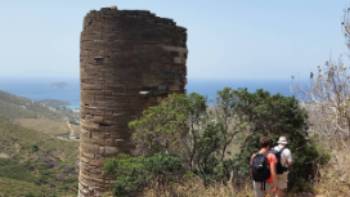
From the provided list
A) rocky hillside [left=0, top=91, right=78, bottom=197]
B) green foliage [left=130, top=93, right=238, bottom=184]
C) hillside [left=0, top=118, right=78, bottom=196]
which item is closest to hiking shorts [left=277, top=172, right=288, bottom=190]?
green foliage [left=130, top=93, right=238, bottom=184]

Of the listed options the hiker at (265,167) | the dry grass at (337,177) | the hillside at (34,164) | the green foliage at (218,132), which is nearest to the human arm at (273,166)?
the hiker at (265,167)

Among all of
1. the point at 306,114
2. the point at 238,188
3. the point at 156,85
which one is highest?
the point at 156,85

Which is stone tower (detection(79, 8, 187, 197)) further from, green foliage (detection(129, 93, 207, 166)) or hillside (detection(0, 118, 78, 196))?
hillside (detection(0, 118, 78, 196))

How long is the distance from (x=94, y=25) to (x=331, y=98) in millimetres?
5762

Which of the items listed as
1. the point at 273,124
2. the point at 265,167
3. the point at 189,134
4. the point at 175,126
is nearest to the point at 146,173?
the point at 175,126

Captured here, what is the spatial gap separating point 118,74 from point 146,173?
9.34 ft

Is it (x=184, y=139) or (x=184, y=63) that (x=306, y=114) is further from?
(x=184, y=63)

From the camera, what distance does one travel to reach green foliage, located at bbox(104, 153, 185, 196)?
7328 millimetres

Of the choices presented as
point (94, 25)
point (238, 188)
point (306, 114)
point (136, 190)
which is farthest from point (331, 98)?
point (94, 25)

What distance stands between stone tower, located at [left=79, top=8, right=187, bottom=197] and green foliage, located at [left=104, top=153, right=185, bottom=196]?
182 cm

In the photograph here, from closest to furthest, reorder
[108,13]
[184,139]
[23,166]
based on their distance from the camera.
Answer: [184,139]
[108,13]
[23,166]

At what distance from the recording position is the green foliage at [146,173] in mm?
7328

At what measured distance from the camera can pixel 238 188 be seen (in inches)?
315

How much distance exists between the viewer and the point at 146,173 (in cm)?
734
